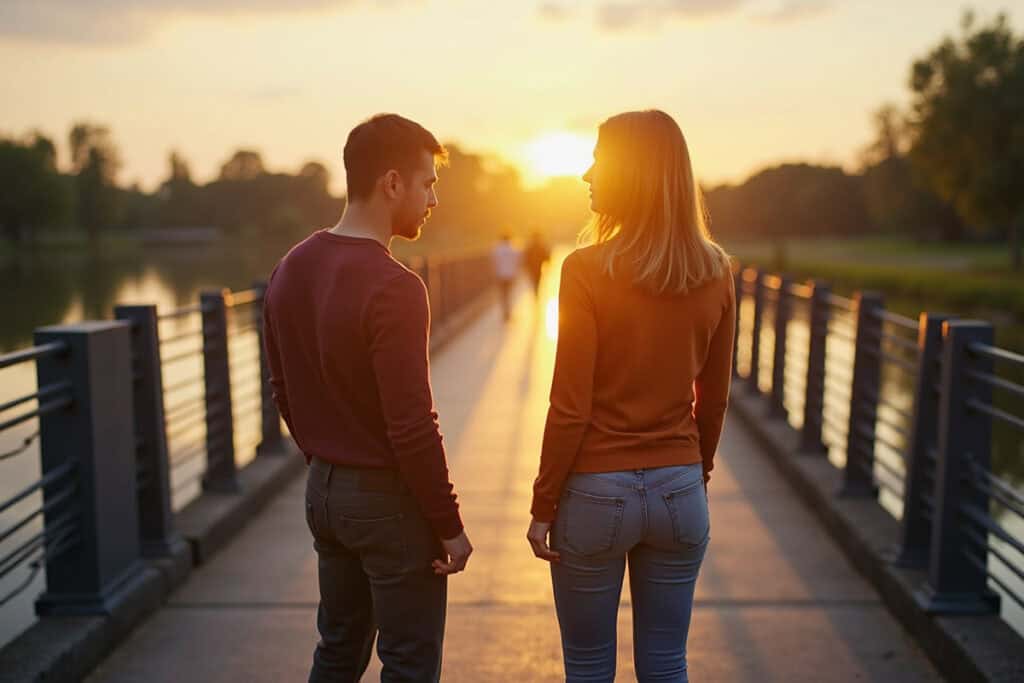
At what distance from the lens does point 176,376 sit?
17.2 meters

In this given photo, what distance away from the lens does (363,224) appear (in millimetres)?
2357

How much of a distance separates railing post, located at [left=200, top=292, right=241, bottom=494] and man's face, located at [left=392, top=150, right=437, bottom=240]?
379 cm

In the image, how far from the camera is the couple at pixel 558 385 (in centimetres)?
229

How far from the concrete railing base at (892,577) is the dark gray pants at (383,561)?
6.96 feet

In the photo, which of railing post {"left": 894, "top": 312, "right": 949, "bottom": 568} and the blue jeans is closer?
the blue jeans

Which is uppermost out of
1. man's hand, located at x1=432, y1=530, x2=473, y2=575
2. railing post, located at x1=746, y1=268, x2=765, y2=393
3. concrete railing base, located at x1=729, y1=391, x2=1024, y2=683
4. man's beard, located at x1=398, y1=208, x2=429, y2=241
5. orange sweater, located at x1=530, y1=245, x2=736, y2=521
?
man's beard, located at x1=398, y1=208, x2=429, y2=241

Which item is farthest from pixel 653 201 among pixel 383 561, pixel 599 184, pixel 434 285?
pixel 434 285

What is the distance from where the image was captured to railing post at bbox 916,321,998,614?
4.10 metres

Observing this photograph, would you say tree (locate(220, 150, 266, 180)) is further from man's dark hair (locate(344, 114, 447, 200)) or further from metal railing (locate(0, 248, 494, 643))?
man's dark hair (locate(344, 114, 447, 200))

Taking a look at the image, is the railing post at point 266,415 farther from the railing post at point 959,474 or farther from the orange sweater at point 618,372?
the orange sweater at point 618,372

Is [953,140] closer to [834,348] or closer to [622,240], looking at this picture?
[834,348]

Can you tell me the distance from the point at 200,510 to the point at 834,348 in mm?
14227

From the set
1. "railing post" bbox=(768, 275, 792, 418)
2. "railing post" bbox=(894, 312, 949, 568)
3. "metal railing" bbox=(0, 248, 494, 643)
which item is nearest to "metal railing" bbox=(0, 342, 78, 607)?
"metal railing" bbox=(0, 248, 494, 643)

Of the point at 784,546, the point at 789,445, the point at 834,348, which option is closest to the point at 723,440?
the point at 789,445
